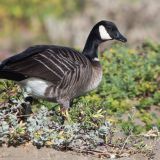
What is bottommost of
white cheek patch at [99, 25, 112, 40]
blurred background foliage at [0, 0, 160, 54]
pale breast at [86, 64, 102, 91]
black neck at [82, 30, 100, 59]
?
blurred background foliage at [0, 0, 160, 54]

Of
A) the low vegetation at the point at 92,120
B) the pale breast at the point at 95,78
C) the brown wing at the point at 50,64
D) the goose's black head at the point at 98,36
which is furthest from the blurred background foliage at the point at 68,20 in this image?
the brown wing at the point at 50,64

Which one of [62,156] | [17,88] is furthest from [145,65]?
[62,156]

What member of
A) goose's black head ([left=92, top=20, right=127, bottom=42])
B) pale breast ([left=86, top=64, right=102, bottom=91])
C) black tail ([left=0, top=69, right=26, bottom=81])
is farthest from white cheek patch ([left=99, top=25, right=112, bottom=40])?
black tail ([left=0, top=69, right=26, bottom=81])

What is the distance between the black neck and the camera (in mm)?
8750

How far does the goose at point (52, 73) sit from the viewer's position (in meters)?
7.34

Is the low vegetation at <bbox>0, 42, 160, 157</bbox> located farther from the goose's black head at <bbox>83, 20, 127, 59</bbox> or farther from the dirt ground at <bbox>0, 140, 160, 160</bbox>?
the goose's black head at <bbox>83, 20, 127, 59</bbox>

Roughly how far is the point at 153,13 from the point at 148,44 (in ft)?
17.4

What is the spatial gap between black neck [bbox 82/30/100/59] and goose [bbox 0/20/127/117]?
50cm

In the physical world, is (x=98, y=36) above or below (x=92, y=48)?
above

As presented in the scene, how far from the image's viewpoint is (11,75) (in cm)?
733

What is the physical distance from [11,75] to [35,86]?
33 centimetres

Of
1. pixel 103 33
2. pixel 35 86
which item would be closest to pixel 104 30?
pixel 103 33

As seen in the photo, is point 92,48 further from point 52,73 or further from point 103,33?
point 52,73

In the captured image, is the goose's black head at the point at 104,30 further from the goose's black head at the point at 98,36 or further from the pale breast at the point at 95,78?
the pale breast at the point at 95,78
